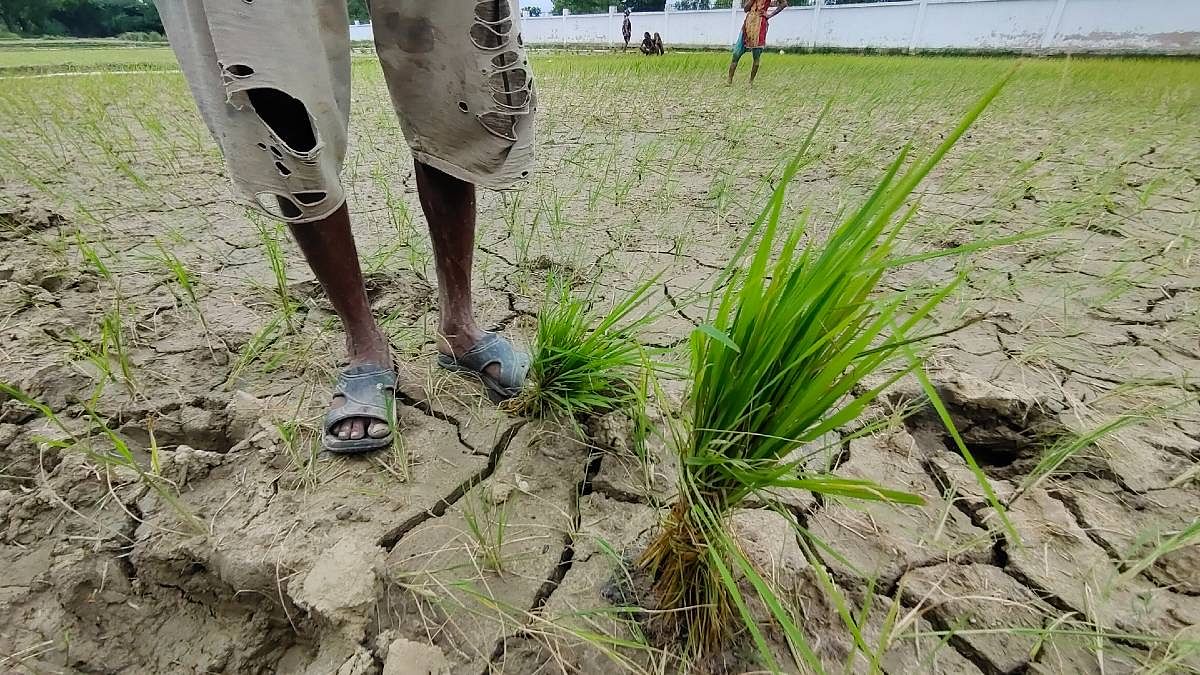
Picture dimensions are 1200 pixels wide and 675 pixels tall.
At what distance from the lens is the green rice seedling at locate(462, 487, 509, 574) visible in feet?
2.57

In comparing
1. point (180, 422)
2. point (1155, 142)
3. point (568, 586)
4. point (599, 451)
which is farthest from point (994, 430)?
point (1155, 142)

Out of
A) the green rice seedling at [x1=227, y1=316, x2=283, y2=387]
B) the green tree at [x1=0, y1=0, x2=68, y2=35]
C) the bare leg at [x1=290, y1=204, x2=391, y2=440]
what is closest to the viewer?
the bare leg at [x1=290, y1=204, x2=391, y2=440]

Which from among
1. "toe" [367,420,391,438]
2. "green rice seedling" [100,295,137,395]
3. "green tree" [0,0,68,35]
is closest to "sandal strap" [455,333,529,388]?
"toe" [367,420,391,438]

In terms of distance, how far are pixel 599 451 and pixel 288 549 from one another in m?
0.50

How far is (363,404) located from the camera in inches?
39.6

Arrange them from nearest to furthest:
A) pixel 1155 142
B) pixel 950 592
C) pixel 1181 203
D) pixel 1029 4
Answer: pixel 950 592 < pixel 1181 203 < pixel 1155 142 < pixel 1029 4

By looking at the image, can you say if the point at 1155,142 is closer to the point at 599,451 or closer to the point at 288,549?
the point at 599,451

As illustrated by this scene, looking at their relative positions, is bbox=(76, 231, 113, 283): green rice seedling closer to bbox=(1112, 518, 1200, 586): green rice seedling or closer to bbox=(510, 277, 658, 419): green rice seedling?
bbox=(510, 277, 658, 419): green rice seedling

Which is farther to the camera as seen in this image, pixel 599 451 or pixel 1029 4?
pixel 1029 4

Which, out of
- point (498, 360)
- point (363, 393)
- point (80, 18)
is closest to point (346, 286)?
point (363, 393)

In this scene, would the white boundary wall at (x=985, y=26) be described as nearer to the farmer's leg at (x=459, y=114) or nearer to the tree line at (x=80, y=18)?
the farmer's leg at (x=459, y=114)

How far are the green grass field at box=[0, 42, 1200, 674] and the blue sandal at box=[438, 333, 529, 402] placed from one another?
0.06 meters

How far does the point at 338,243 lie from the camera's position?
3.18 ft

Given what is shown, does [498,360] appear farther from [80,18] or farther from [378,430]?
[80,18]
